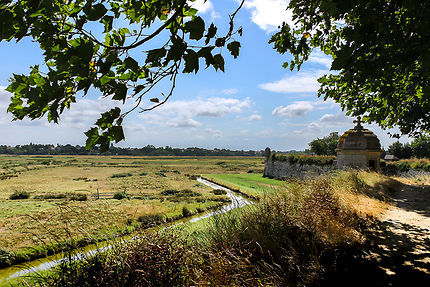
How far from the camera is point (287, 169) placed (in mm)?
36438

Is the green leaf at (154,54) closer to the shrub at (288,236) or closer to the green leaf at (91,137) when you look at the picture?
the green leaf at (91,137)

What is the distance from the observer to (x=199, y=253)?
13.8ft

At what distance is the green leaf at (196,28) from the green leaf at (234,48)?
0.47m

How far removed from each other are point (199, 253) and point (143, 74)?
3.22 m

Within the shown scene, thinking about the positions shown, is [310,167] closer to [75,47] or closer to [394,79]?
[394,79]

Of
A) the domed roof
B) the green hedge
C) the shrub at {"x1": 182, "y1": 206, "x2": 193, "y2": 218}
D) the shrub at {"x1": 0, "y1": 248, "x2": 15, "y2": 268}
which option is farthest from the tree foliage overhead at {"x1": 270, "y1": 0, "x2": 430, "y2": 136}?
the shrub at {"x1": 182, "y1": 206, "x2": 193, "y2": 218}

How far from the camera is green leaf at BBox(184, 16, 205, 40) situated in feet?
6.34

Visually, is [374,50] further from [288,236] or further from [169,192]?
[169,192]

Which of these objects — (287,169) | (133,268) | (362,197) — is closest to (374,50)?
(133,268)

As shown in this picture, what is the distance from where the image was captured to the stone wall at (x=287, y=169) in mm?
26828

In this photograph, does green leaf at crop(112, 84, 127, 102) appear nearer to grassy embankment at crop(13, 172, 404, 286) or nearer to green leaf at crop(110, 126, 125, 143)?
green leaf at crop(110, 126, 125, 143)

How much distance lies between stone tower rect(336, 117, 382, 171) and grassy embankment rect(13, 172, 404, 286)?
1161 cm

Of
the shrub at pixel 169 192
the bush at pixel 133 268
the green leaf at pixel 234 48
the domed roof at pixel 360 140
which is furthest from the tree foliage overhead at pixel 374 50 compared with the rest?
the shrub at pixel 169 192

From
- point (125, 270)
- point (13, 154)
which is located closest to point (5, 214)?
point (125, 270)
